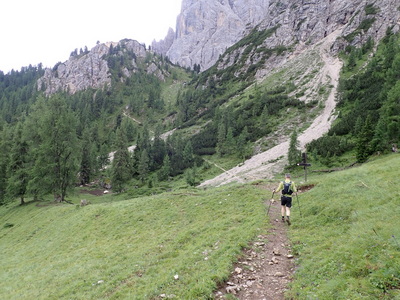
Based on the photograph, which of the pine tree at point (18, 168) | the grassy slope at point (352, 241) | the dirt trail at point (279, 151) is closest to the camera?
the grassy slope at point (352, 241)

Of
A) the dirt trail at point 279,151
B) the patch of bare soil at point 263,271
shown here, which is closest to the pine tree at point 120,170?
the dirt trail at point 279,151

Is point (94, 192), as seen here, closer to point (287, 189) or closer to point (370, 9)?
point (287, 189)

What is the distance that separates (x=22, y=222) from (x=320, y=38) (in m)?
177

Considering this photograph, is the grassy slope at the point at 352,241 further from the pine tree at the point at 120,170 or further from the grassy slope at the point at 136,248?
the pine tree at the point at 120,170

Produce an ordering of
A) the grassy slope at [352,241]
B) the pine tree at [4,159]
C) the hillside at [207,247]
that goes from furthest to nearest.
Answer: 1. the pine tree at [4,159]
2. the hillside at [207,247]
3. the grassy slope at [352,241]

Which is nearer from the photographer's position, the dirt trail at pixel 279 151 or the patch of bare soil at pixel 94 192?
the dirt trail at pixel 279 151

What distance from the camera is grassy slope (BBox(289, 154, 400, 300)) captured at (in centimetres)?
708

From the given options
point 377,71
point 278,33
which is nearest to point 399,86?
point 377,71

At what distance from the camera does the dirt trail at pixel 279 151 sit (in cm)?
5197

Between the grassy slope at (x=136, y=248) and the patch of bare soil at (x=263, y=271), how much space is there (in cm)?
48

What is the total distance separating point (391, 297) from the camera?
6301mm

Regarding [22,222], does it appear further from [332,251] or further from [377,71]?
[377,71]

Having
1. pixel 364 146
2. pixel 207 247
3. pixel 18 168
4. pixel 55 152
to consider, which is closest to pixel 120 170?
pixel 18 168

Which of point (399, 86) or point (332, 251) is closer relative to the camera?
point (332, 251)
